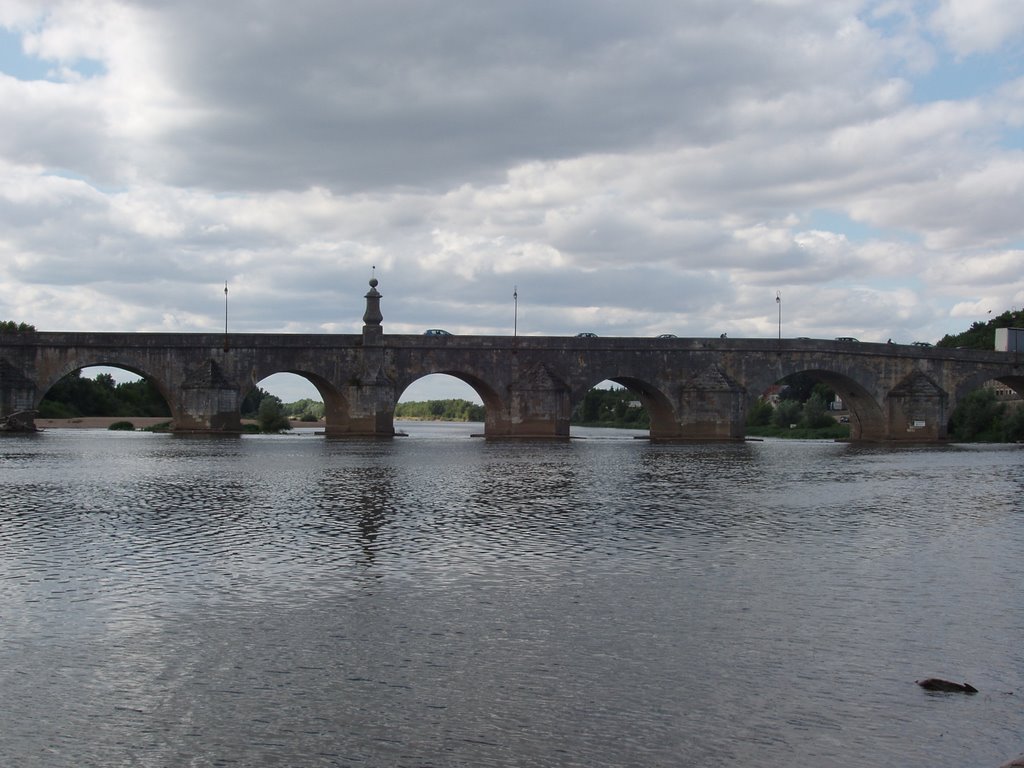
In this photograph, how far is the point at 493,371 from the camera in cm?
6175

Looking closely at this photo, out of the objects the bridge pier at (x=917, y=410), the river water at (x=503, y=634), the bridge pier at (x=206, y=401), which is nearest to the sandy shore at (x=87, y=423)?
the bridge pier at (x=206, y=401)

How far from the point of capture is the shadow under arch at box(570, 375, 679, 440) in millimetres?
63206

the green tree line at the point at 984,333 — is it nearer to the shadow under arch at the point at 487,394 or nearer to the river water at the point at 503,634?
the shadow under arch at the point at 487,394

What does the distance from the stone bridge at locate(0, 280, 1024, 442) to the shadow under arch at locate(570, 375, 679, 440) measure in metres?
0.10

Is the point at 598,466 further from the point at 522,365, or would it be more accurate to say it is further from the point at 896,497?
the point at 522,365

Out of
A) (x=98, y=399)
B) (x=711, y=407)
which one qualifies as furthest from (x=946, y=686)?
(x=98, y=399)

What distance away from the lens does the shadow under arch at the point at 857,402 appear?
6600 centimetres

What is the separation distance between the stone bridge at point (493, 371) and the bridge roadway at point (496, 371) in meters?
0.07

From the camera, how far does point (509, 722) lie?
8.36 m

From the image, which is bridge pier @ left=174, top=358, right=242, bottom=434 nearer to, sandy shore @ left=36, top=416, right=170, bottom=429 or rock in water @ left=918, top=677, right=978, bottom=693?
sandy shore @ left=36, top=416, right=170, bottom=429

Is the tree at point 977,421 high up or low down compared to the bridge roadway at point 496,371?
down

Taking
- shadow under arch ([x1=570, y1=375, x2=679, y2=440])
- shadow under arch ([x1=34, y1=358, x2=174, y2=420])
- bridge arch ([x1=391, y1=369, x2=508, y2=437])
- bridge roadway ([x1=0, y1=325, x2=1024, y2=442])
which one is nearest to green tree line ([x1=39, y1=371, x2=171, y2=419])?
shadow under arch ([x1=34, y1=358, x2=174, y2=420])

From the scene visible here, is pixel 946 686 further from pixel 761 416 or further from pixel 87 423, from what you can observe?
pixel 761 416

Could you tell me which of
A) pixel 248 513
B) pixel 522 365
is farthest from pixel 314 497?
pixel 522 365
